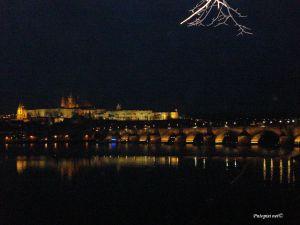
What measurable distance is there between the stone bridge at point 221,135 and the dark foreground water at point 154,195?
2013 centimetres

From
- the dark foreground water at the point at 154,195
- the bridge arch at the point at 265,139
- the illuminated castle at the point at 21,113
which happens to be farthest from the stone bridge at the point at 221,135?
the illuminated castle at the point at 21,113

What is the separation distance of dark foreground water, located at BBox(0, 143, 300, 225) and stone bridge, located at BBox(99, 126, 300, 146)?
2013cm

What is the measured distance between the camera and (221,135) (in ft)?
215

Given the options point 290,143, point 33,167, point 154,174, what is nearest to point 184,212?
point 154,174

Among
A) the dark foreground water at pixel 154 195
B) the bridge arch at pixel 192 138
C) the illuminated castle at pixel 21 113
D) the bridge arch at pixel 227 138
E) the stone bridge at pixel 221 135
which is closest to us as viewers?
the dark foreground water at pixel 154 195

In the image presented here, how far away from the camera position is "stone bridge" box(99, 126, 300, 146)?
51.3m

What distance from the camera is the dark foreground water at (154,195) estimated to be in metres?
15.4

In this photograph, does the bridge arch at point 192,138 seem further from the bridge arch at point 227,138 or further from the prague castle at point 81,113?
the prague castle at point 81,113

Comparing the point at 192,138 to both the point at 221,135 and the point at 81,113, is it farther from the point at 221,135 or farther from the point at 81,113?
the point at 81,113

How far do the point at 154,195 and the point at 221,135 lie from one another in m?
46.1

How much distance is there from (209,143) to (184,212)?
1876 inches

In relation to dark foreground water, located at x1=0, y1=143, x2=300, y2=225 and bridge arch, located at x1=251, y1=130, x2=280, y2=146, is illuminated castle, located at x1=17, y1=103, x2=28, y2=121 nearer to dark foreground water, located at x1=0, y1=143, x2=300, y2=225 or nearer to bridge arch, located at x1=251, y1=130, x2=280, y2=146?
bridge arch, located at x1=251, y1=130, x2=280, y2=146

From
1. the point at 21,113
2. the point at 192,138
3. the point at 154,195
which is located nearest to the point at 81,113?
the point at 21,113

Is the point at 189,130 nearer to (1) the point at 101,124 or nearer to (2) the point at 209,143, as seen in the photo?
(2) the point at 209,143
